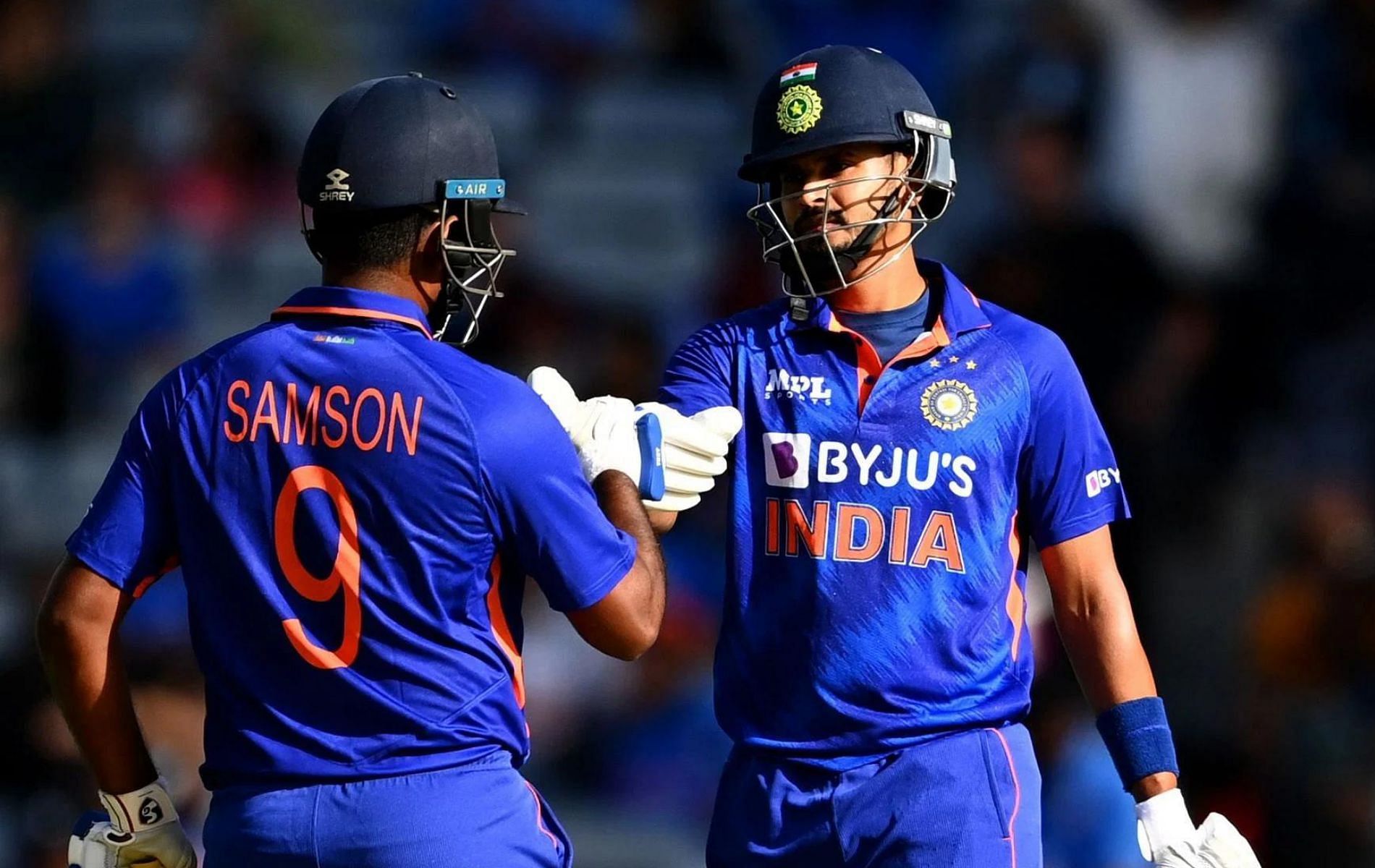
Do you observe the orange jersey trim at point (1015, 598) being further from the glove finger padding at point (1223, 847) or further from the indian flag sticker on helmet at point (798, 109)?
the indian flag sticker on helmet at point (798, 109)

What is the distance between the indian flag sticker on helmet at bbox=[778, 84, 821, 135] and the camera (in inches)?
151

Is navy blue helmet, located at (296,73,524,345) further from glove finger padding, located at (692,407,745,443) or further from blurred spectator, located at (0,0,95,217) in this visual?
blurred spectator, located at (0,0,95,217)

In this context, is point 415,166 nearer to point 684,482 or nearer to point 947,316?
point 684,482

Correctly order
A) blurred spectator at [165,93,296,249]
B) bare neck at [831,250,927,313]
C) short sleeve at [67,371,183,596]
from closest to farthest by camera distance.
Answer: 1. short sleeve at [67,371,183,596]
2. bare neck at [831,250,927,313]
3. blurred spectator at [165,93,296,249]

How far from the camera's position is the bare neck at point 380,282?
3.43 m

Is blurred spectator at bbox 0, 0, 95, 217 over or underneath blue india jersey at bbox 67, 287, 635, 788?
over

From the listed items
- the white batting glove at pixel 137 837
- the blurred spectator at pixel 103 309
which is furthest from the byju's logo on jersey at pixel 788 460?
the blurred spectator at pixel 103 309

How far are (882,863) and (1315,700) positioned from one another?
3.38 m

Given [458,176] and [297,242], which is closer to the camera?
[458,176]

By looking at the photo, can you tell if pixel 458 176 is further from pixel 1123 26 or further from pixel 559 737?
pixel 1123 26

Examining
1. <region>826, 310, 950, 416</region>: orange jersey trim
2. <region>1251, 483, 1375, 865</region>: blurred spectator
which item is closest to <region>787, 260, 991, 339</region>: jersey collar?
<region>826, 310, 950, 416</region>: orange jersey trim

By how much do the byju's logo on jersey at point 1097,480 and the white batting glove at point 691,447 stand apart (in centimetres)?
67

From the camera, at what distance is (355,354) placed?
3285mm

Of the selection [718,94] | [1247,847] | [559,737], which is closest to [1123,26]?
[718,94]
